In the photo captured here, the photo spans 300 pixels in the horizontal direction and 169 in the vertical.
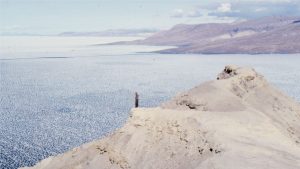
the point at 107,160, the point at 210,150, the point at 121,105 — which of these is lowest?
the point at 121,105

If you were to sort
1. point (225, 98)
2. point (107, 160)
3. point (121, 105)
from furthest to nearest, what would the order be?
point (121, 105)
point (225, 98)
point (107, 160)

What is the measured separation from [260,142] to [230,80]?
20647 millimetres

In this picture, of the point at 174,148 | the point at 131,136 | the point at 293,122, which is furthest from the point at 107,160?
the point at 293,122

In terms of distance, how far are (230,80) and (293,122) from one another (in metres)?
9.79

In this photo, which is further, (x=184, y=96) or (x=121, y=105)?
(x=121, y=105)

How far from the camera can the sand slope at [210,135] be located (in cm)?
3706

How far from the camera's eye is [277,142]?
137ft

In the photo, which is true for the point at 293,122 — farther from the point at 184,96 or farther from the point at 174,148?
the point at 174,148

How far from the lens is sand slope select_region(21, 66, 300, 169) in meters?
37.1

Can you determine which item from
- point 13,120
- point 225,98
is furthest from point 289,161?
point 13,120

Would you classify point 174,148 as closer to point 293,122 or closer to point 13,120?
point 293,122

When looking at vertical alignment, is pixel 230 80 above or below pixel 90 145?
above

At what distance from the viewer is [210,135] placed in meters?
42.1

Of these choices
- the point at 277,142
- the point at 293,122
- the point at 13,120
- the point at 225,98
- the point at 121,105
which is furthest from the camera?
the point at 121,105
